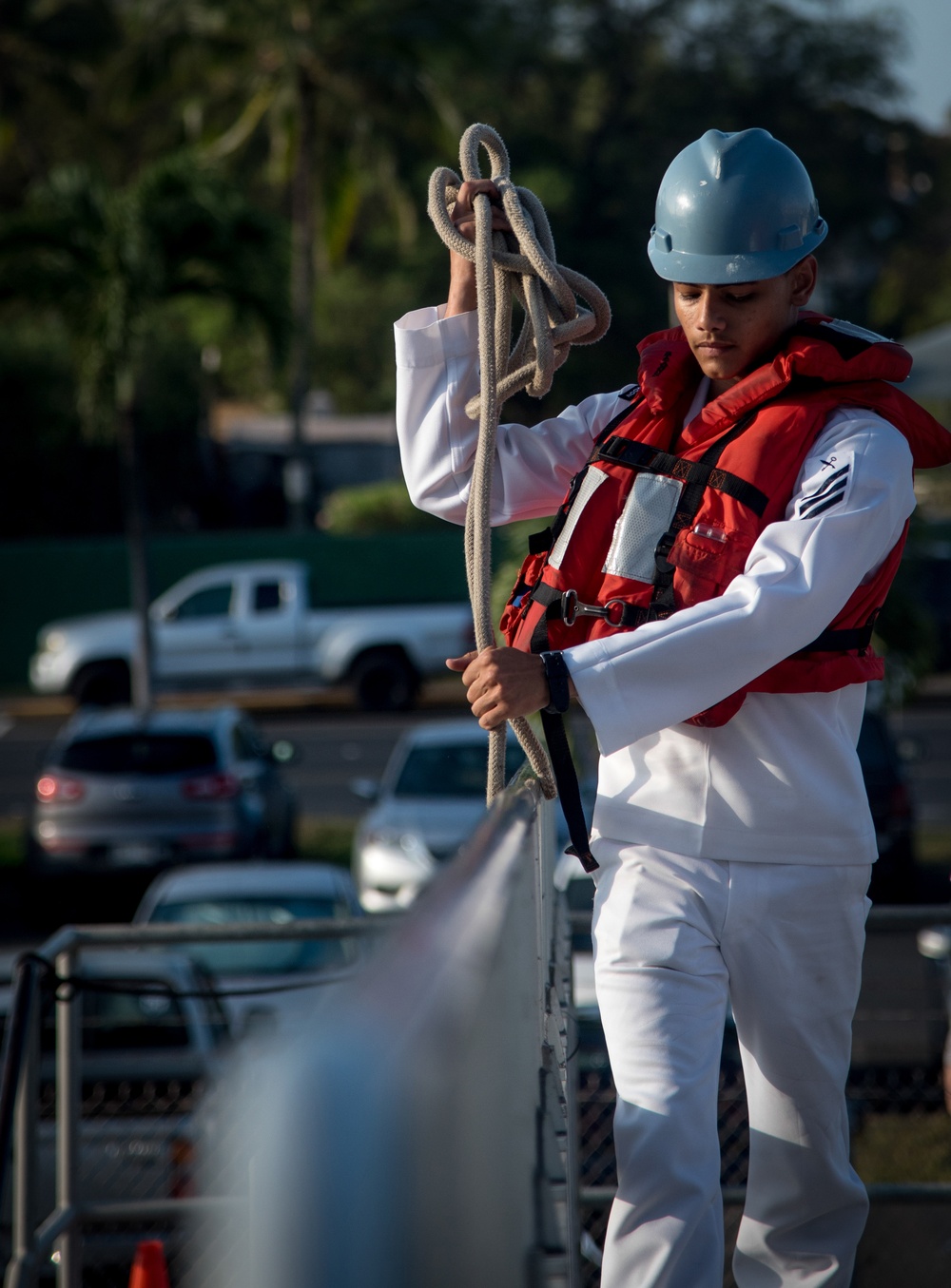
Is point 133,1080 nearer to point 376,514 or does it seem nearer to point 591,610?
point 591,610

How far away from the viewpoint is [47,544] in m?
27.8

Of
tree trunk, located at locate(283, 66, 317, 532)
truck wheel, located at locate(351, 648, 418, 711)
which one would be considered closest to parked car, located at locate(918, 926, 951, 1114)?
truck wheel, located at locate(351, 648, 418, 711)

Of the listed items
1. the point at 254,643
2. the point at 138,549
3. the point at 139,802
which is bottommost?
the point at 254,643

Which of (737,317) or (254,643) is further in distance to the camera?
(254,643)

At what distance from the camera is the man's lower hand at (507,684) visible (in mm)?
2428

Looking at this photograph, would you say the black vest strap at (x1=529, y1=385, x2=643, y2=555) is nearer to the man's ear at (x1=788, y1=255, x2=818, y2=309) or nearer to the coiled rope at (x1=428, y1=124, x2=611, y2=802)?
the coiled rope at (x1=428, y1=124, x2=611, y2=802)

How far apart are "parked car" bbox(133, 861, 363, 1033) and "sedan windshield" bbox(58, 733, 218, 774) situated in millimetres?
3053

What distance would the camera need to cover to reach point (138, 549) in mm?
17078

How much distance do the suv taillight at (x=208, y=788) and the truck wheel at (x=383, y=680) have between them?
396 inches

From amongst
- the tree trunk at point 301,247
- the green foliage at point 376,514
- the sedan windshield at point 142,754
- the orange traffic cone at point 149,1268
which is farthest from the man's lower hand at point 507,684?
the green foliage at point 376,514

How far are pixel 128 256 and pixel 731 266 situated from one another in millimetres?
12710

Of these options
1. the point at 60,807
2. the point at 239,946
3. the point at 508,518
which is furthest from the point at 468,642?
the point at 508,518

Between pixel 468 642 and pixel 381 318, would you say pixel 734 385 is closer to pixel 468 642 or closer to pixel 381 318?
pixel 468 642

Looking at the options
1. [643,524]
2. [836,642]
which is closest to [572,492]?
[643,524]
